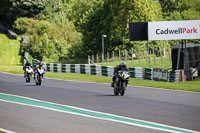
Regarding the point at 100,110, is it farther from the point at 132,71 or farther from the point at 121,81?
the point at 132,71

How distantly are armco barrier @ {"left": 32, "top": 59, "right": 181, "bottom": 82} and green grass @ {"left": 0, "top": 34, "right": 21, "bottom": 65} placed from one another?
29159 millimetres

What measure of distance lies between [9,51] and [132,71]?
1863 inches

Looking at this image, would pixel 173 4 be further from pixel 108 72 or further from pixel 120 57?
pixel 108 72

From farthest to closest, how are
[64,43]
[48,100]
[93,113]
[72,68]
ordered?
[64,43]
[72,68]
[48,100]
[93,113]

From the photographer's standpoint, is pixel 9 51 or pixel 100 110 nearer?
pixel 100 110

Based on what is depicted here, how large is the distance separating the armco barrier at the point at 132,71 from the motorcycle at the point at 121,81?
13.5 metres

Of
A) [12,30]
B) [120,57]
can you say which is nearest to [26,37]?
[12,30]

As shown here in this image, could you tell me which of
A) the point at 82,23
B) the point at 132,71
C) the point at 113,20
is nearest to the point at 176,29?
the point at 132,71

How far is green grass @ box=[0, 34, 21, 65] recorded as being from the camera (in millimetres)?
79875

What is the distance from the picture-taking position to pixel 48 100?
62.5ft

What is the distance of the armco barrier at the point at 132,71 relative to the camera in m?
34.4

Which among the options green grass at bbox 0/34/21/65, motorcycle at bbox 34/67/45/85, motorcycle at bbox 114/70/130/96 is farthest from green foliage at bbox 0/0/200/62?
motorcycle at bbox 114/70/130/96

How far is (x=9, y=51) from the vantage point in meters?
82.7

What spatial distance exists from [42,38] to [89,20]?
892 centimetres
